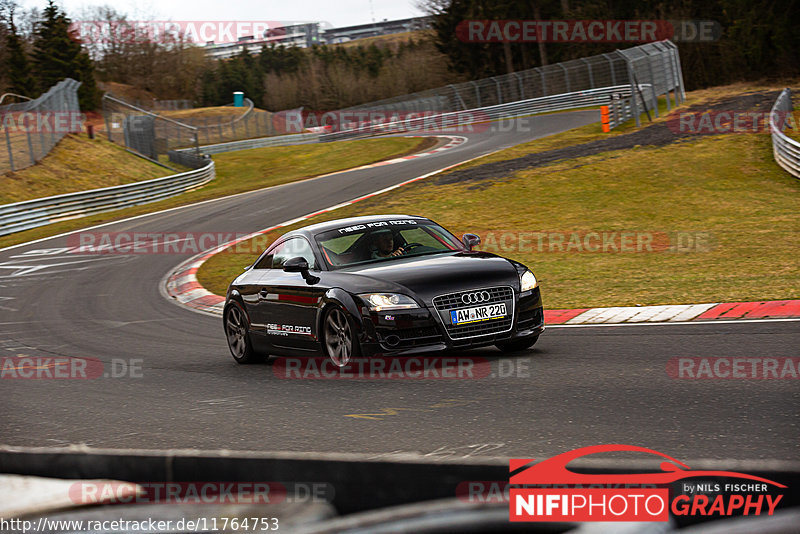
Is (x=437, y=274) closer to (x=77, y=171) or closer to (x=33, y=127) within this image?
(x=33, y=127)

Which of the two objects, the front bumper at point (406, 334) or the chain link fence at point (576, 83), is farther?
the chain link fence at point (576, 83)

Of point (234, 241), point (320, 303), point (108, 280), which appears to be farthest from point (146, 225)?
point (320, 303)

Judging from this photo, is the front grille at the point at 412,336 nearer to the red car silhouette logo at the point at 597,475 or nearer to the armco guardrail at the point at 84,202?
the red car silhouette logo at the point at 597,475

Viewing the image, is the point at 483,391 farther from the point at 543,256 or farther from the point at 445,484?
the point at 543,256

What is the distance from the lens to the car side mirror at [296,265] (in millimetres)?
8479

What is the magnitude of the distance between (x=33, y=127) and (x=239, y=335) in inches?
1094

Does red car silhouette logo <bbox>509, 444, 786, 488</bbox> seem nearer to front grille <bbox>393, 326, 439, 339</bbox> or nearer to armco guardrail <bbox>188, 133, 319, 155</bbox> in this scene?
front grille <bbox>393, 326, 439, 339</bbox>

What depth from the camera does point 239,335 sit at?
984cm

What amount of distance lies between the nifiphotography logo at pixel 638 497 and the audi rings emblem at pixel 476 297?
4338 millimetres

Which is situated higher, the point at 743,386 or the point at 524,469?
the point at 524,469

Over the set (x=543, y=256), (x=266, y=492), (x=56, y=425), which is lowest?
(x=543, y=256)

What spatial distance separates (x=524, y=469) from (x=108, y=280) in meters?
16.1

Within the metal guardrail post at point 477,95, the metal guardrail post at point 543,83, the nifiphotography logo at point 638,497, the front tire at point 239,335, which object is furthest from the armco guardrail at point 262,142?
the nifiphotography logo at point 638,497

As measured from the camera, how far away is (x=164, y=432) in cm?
622
